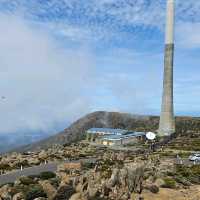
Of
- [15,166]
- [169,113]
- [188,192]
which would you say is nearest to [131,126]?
[169,113]

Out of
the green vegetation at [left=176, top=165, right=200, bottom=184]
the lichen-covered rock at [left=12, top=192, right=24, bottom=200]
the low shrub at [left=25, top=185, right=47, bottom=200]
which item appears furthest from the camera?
the green vegetation at [left=176, top=165, right=200, bottom=184]

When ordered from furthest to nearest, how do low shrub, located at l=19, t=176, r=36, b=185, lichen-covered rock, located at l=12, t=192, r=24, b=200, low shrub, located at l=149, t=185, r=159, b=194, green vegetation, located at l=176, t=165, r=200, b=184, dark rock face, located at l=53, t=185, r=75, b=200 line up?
1. green vegetation, located at l=176, t=165, r=200, b=184
2. low shrub, located at l=149, t=185, r=159, b=194
3. low shrub, located at l=19, t=176, r=36, b=185
4. dark rock face, located at l=53, t=185, r=75, b=200
5. lichen-covered rock, located at l=12, t=192, r=24, b=200

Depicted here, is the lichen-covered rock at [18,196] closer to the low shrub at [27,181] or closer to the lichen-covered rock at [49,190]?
the lichen-covered rock at [49,190]

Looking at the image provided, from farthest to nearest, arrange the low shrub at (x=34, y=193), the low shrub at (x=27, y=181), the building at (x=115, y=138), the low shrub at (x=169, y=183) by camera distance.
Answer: the building at (x=115, y=138), the low shrub at (x=169, y=183), the low shrub at (x=27, y=181), the low shrub at (x=34, y=193)

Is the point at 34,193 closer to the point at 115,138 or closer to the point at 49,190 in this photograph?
the point at 49,190

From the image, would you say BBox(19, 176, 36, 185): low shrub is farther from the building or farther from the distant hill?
the distant hill

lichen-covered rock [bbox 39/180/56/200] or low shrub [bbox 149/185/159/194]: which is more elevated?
lichen-covered rock [bbox 39/180/56/200]

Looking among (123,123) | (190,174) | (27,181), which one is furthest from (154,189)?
(123,123)

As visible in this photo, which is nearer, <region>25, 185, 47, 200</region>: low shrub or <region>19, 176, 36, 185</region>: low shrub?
<region>25, 185, 47, 200</region>: low shrub

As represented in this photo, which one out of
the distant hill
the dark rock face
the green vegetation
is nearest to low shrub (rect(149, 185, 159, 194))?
the dark rock face

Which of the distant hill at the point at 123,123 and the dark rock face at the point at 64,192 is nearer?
the dark rock face at the point at 64,192

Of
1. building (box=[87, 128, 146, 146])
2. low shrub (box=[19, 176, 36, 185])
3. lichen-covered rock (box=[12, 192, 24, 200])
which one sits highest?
building (box=[87, 128, 146, 146])

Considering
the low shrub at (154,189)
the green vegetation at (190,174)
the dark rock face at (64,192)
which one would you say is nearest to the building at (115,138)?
the green vegetation at (190,174)
